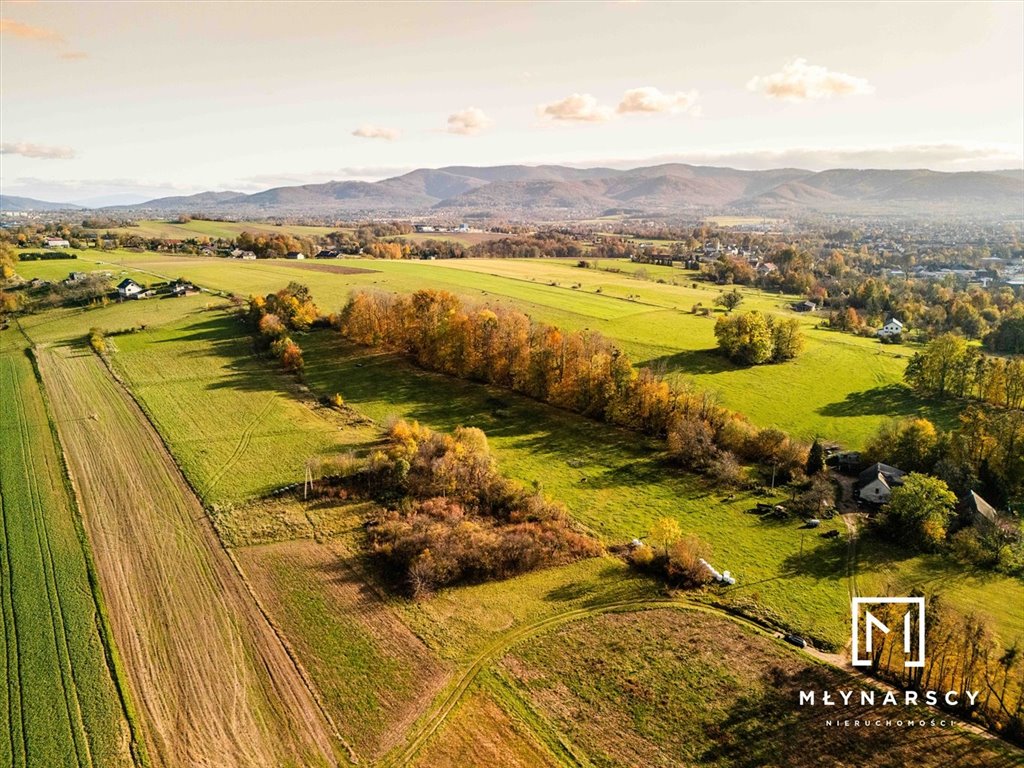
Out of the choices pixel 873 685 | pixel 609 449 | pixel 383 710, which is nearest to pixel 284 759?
pixel 383 710

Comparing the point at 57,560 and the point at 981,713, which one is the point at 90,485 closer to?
the point at 57,560

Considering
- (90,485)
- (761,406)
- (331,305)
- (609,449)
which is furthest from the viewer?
(331,305)

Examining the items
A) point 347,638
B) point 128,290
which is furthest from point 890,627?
point 128,290

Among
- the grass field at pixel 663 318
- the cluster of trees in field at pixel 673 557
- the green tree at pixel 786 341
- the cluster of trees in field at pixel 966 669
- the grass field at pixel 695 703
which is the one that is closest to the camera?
the grass field at pixel 695 703

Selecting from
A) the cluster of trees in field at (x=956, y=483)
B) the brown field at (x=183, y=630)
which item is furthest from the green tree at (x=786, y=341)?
the brown field at (x=183, y=630)

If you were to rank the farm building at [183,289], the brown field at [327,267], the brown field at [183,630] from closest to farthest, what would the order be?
the brown field at [183,630]
the farm building at [183,289]
the brown field at [327,267]

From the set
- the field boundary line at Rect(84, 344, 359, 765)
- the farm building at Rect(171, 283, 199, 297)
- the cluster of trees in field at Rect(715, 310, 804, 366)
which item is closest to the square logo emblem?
the field boundary line at Rect(84, 344, 359, 765)

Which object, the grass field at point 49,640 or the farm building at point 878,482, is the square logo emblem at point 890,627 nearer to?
the farm building at point 878,482
